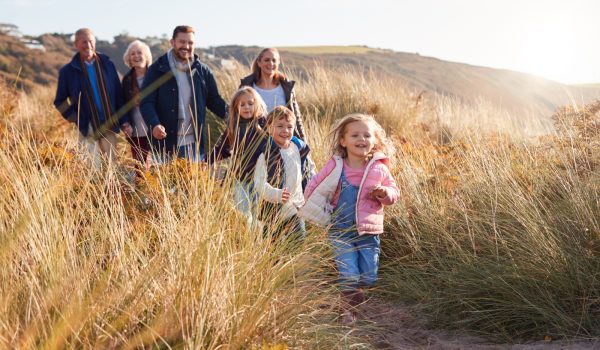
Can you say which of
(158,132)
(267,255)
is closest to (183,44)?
(158,132)

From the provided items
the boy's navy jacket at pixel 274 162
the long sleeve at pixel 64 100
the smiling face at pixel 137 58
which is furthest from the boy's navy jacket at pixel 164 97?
the boy's navy jacket at pixel 274 162

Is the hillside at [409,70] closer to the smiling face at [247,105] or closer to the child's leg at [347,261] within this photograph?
the smiling face at [247,105]

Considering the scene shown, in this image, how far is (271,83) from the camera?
6301mm

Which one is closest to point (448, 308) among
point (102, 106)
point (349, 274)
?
point (349, 274)

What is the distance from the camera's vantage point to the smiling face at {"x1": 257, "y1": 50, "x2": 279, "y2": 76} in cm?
614

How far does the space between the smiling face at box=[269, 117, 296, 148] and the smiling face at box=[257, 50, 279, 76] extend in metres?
1.44

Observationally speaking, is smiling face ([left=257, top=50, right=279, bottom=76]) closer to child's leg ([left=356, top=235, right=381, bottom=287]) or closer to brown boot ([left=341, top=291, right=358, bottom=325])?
child's leg ([left=356, top=235, right=381, bottom=287])

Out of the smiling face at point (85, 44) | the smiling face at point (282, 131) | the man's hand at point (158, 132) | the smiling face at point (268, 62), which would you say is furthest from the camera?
the smiling face at point (85, 44)

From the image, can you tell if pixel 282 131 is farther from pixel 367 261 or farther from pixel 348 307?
pixel 348 307

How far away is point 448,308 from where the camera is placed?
412 centimetres

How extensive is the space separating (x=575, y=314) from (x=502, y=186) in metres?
1.04

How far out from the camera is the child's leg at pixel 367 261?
4352mm

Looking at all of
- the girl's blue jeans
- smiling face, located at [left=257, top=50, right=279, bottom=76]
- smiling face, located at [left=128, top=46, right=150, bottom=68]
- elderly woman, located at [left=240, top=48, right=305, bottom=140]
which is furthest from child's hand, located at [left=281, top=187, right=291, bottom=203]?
smiling face, located at [left=128, top=46, right=150, bottom=68]

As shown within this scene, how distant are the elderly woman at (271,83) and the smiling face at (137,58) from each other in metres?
1.18
